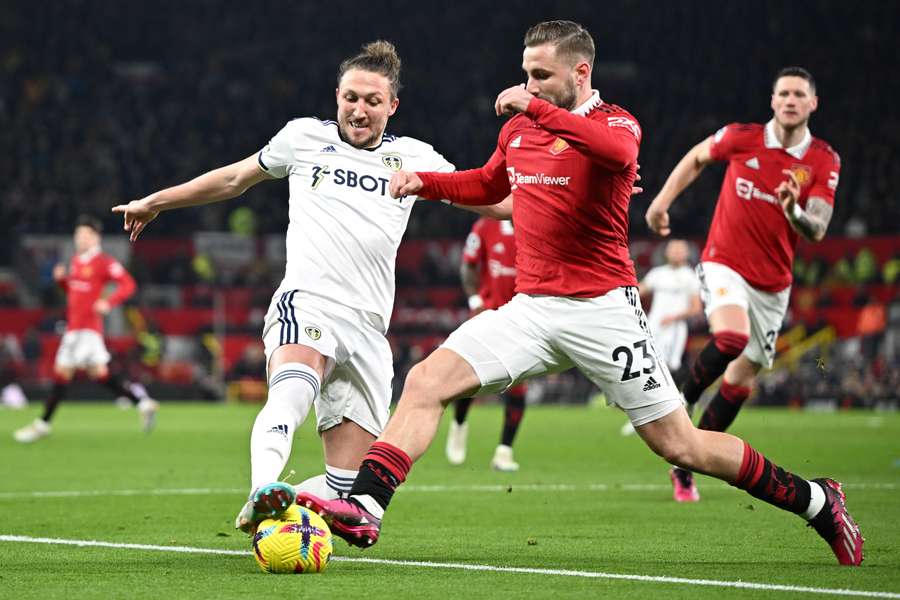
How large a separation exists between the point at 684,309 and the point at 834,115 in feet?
60.4

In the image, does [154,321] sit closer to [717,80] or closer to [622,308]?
[717,80]

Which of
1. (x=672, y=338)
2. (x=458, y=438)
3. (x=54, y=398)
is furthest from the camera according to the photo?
(x=672, y=338)

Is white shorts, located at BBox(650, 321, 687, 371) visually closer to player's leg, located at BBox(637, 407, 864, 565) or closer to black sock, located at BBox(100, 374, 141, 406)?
black sock, located at BBox(100, 374, 141, 406)

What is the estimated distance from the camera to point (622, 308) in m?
5.92

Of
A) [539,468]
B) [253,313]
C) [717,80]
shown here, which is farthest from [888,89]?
[539,468]

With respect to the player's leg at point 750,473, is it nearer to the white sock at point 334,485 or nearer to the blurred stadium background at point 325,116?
the white sock at point 334,485

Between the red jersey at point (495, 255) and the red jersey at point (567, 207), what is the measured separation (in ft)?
21.4

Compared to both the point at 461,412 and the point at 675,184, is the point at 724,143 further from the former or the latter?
the point at 461,412

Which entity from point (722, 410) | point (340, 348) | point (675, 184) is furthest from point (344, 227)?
point (722, 410)

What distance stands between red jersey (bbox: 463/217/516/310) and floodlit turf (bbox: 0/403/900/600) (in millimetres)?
1633

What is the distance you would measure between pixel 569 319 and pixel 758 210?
3929mm

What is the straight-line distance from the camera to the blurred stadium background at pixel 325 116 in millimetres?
28969

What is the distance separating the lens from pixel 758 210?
30.8 feet

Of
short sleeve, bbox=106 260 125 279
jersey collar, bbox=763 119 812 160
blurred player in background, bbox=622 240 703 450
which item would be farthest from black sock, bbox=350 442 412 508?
short sleeve, bbox=106 260 125 279
